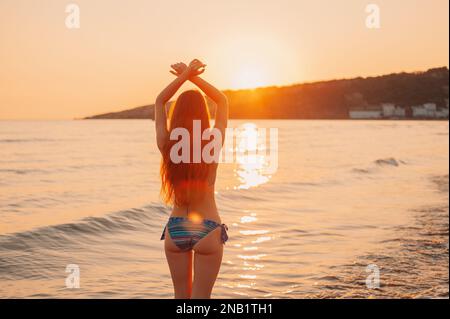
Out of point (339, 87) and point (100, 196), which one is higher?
point (339, 87)

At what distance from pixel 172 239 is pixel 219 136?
762 millimetres

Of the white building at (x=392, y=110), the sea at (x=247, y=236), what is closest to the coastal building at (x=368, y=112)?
the white building at (x=392, y=110)

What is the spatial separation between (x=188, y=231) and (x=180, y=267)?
10.9 inches

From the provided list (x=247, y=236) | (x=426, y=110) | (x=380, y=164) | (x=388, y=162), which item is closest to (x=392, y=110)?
(x=426, y=110)

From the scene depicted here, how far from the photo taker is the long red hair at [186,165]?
12.6 feet

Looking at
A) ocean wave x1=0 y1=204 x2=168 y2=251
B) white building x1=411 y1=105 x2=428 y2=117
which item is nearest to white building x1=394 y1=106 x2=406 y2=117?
white building x1=411 y1=105 x2=428 y2=117

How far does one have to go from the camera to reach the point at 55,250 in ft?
41.0

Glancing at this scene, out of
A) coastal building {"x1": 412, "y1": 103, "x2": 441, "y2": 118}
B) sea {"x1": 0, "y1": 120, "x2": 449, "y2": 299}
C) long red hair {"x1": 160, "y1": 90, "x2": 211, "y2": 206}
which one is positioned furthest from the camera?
coastal building {"x1": 412, "y1": 103, "x2": 441, "y2": 118}

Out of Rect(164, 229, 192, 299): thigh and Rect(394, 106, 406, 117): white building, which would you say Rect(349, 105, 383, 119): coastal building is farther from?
Rect(164, 229, 192, 299): thigh

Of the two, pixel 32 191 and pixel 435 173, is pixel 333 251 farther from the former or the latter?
pixel 435 173

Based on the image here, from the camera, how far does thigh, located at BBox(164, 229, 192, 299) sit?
156 inches

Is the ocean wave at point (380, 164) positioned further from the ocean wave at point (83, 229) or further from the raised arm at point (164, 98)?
the raised arm at point (164, 98)

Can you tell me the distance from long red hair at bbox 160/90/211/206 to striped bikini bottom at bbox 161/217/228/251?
0.13 m
